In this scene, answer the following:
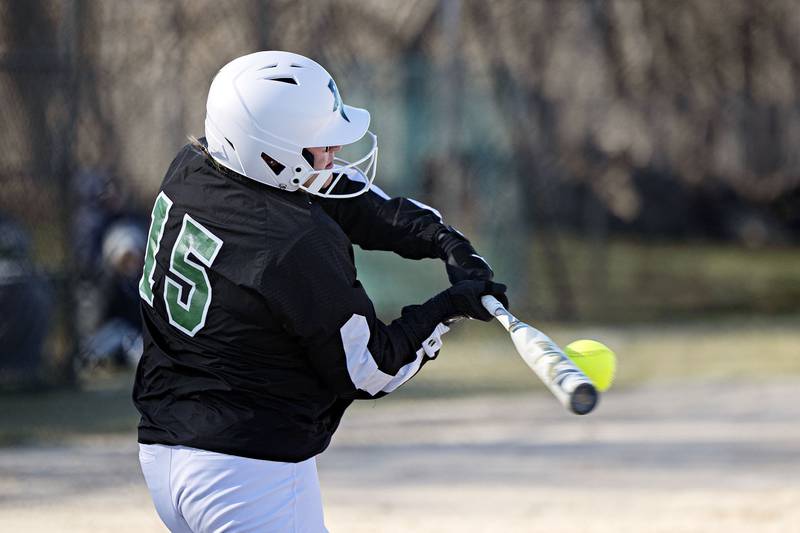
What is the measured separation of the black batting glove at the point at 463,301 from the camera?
3619mm

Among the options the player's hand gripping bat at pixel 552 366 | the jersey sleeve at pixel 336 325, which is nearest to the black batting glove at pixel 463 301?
the player's hand gripping bat at pixel 552 366

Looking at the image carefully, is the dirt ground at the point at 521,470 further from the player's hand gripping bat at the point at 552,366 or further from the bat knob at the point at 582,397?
the bat knob at the point at 582,397

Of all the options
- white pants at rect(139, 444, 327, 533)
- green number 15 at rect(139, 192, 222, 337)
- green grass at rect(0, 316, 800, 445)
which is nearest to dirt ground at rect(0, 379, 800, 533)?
green grass at rect(0, 316, 800, 445)

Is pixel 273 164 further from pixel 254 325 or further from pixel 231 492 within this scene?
pixel 231 492

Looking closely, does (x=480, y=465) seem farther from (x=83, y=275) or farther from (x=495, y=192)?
(x=495, y=192)

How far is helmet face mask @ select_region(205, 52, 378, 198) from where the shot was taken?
3428mm

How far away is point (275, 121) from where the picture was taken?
3.43 m

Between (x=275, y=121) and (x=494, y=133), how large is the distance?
9.85m

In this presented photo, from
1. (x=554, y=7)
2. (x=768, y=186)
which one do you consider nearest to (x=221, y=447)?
(x=554, y=7)

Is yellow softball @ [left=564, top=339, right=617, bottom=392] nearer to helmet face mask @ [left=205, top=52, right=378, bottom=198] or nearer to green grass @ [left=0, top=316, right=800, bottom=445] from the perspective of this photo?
helmet face mask @ [left=205, top=52, right=378, bottom=198]

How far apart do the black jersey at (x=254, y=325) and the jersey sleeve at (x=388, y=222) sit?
49cm

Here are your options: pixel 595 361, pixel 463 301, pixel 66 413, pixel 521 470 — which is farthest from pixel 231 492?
pixel 66 413

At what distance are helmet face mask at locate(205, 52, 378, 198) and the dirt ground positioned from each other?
3131 millimetres

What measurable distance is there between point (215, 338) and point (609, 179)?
12.4 metres
